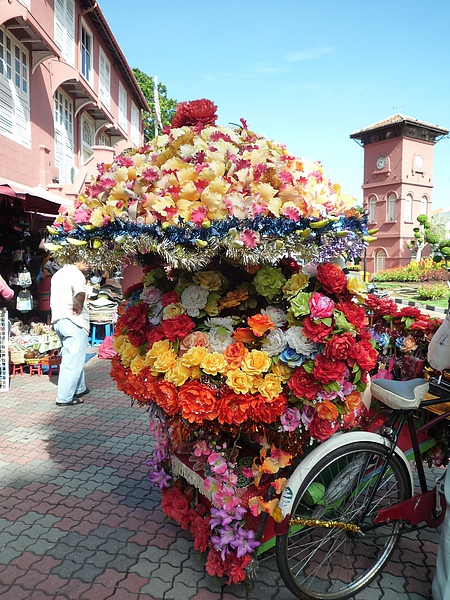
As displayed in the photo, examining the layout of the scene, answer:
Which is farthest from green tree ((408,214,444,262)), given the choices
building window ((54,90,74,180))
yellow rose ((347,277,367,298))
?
yellow rose ((347,277,367,298))

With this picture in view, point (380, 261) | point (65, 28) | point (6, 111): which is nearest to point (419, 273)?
point (380, 261)

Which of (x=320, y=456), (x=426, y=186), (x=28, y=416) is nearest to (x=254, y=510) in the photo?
(x=320, y=456)

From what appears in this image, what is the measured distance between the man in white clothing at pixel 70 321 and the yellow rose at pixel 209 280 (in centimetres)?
299

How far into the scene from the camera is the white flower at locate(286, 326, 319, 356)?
219 cm

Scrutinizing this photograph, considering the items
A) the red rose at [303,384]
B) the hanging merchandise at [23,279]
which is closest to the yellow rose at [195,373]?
the red rose at [303,384]

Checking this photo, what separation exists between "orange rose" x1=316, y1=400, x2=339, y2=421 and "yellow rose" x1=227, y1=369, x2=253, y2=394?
1.17ft

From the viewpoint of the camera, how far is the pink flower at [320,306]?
215cm

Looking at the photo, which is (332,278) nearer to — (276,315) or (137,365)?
(276,315)

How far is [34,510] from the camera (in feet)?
10.7

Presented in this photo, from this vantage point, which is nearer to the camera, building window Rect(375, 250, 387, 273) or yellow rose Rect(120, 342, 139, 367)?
yellow rose Rect(120, 342, 139, 367)

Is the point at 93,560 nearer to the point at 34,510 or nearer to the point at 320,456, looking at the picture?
the point at 34,510

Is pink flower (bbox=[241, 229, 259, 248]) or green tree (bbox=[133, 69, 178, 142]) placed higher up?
green tree (bbox=[133, 69, 178, 142])

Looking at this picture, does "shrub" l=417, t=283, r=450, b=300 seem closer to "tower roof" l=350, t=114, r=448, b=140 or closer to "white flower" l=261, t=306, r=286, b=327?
"tower roof" l=350, t=114, r=448, b=140

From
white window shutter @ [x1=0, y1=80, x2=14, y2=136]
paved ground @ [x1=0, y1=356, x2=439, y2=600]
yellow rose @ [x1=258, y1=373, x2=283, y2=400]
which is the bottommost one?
paved ground @ [x1=0, y1=356, x2=439, y2=600]
